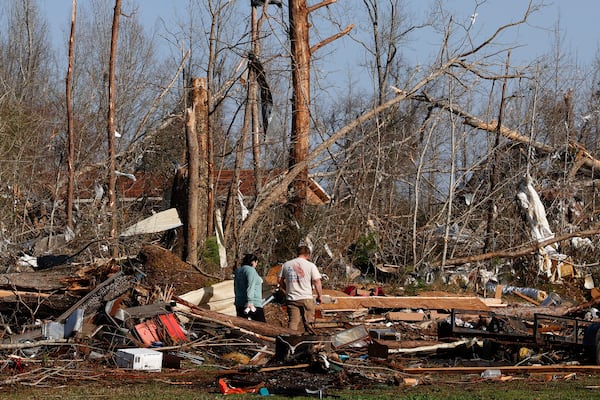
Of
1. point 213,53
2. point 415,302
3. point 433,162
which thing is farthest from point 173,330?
point 433,162

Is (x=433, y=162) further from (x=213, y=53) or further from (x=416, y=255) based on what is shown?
(x=213, y=53)

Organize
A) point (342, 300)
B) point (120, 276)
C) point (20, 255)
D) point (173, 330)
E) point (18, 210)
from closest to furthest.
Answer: point (173, 330) → point (120, 276) → point (342, 300) → point (20, 255) → point (18, 210)

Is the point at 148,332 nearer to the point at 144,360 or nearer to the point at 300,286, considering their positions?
the point at 144,360

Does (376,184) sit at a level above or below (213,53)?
below

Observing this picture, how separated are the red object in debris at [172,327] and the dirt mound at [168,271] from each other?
1678 mm

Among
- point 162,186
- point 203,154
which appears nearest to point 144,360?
point 203,154

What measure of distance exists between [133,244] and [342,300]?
4.54 m

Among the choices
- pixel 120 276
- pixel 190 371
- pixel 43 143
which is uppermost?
pixel 43 143

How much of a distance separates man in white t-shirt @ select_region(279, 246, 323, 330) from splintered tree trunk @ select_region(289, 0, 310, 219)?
713 cm

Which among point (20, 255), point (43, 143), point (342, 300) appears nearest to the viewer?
point (342, 300)

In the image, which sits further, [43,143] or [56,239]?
[43,143]

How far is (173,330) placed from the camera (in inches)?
505

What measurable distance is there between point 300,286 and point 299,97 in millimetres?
8376

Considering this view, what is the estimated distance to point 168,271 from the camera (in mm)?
15258
